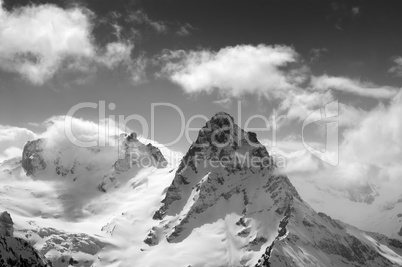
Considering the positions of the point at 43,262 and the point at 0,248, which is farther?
the point at 43,262

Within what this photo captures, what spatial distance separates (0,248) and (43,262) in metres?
11.4

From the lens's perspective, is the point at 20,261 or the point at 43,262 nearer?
the point at 20,261

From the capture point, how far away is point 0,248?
292ft

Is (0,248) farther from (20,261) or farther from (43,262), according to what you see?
(43,262)

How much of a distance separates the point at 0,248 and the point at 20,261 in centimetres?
472

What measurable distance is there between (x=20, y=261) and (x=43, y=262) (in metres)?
7.38

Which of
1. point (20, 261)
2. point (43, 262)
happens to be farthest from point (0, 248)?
point (43, 262)

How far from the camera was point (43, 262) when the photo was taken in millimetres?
97938

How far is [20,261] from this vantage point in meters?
91.2
